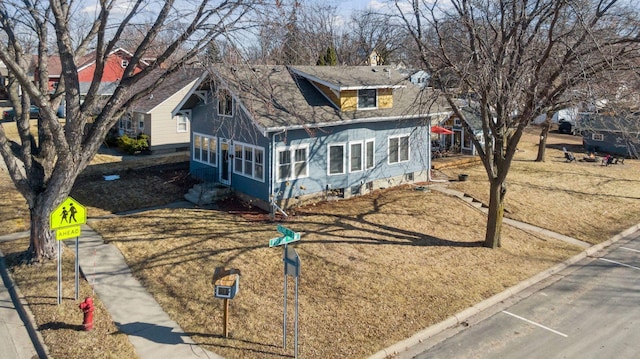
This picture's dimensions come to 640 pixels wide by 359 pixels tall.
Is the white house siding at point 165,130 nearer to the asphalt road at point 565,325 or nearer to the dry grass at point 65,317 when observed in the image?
the dry grass at point 65,317

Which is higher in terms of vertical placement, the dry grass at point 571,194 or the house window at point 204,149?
the house window at point 204,149

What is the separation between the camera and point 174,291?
38.7 ft

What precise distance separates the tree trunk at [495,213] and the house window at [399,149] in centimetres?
738

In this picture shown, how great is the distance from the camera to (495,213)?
15.8 m

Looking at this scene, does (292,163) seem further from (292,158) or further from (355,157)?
(355,157)

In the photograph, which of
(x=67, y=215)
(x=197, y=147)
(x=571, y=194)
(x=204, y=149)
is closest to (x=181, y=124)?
(x=197, y=147)

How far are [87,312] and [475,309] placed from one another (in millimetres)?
8360

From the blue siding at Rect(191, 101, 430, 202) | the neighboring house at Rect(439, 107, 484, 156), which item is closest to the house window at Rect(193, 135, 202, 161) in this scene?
the blue siding at Rect(191, 101, 430, 202)

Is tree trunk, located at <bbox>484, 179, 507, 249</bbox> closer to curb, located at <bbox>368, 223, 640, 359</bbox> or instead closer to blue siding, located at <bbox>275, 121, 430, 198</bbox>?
curb, located at <bbox>368, 223, 640, 359</bbox>

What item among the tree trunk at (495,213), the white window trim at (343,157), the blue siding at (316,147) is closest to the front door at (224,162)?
the blue siding at (316,147)

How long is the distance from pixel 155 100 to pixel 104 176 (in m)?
10.0

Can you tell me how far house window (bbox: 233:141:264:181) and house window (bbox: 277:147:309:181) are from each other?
722 mm

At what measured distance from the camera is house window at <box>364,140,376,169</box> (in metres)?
21.6

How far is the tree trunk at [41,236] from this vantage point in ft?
41.3
